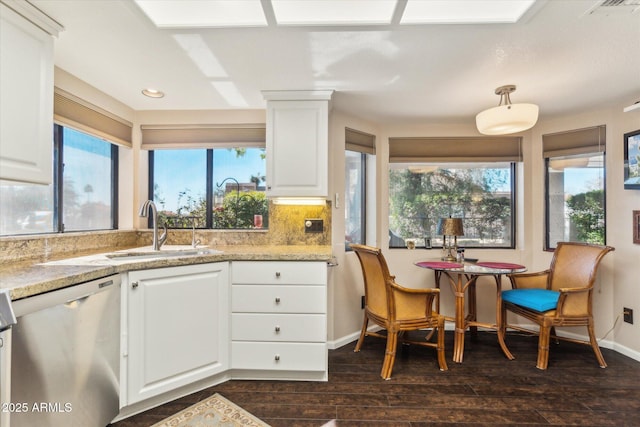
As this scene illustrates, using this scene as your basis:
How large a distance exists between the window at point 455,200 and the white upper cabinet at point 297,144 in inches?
45.9

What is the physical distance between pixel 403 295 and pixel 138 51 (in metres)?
2.42

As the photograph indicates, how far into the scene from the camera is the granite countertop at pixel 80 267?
1.17 metres

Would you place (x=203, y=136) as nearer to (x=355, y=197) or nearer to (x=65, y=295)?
(x=355, y=197)

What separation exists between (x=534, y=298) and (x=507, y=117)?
1512mm

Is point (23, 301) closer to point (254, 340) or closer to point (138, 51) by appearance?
point (254, 340)

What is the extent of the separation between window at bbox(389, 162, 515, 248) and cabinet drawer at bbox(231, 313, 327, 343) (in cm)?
153

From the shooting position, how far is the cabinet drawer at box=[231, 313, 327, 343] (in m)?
2.04

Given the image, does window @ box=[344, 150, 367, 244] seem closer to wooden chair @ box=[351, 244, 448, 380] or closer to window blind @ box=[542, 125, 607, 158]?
wooden chair @ box=[351, 244, 448, 380]

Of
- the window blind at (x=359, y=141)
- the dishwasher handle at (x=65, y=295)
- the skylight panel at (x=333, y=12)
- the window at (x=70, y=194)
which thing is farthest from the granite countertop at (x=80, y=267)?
the skylight panel at (x=333, y=12)

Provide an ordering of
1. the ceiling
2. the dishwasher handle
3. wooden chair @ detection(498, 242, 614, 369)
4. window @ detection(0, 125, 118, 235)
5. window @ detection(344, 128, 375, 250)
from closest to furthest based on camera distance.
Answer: the dishwasher handle < the ceiling < window @ detection(0, 125, 118, 235) < wooden chair @ detection(498, 242, 614, 369) < window @ detection(344, 128, 375, 250)

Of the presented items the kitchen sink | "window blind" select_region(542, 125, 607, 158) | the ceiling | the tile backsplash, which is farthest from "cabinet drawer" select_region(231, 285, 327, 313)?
"window blind" select_region(542, 125, 607, 158)

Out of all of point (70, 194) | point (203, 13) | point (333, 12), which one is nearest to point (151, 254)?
point (70, 194)

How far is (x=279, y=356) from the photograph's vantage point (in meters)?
2.04

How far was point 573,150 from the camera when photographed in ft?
9.29
